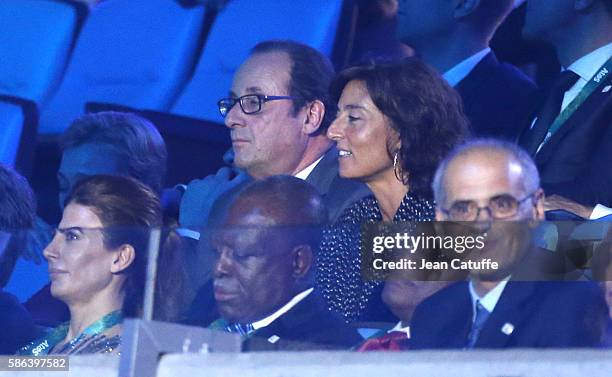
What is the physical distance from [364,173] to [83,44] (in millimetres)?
1356

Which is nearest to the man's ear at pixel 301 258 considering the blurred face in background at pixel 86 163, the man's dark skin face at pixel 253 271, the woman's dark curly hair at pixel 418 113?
the man's dark skin face at pixel 253 271

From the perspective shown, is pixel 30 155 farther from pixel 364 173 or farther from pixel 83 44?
pixel 364 173

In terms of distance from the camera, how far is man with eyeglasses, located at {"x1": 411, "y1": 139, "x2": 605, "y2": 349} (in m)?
2.73

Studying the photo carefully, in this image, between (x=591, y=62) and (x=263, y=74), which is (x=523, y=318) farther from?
(x=263, y=74)

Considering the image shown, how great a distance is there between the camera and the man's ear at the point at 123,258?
9.99 ft

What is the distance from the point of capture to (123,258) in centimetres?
308

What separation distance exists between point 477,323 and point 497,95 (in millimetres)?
1183

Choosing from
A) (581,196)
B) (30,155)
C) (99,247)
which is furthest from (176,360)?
(30,155)

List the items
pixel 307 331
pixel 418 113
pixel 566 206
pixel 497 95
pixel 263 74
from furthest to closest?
pixel 263 74, pixel 497 95, pixel 418 113, pixel 566 206, pixel 307 331

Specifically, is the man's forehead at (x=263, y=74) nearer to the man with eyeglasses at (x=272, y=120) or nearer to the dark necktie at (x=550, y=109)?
the man with eyeglasses at (x=272, y=120)

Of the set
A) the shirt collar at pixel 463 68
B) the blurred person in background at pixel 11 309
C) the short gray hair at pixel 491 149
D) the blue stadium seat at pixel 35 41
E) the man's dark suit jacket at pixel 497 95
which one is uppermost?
the blue stadium seat at pixel 35 41

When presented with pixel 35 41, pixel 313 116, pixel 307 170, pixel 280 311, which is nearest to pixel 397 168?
pixel 307 170

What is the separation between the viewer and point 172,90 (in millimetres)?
4324

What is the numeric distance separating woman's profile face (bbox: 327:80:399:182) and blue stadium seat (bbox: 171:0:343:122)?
340 millimetres
